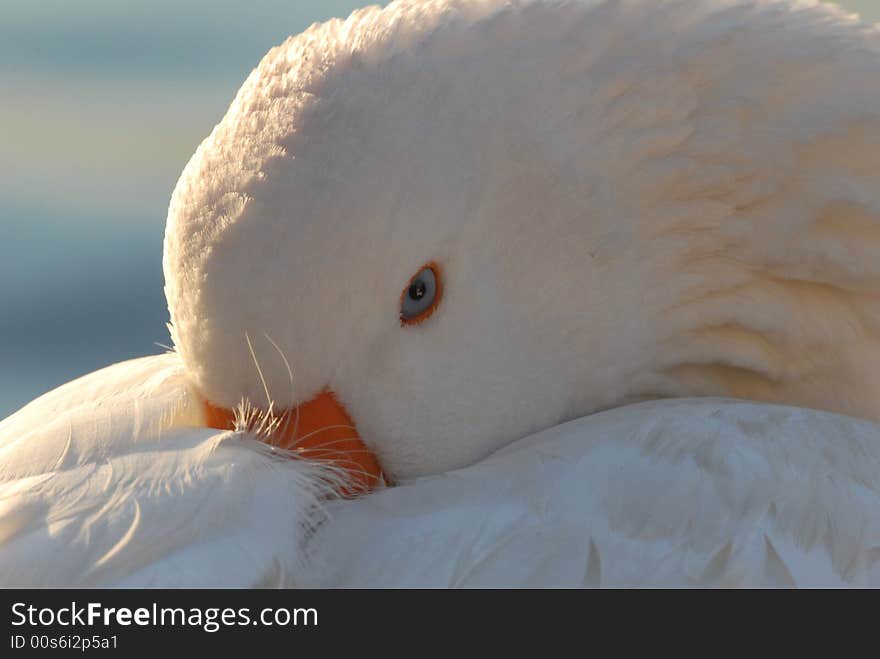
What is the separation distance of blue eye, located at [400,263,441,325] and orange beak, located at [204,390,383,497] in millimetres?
183

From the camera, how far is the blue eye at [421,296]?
7.98 ft

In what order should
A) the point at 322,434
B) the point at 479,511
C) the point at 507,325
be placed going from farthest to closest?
the point at 507,325
the point at 322,434
the point at 479,511

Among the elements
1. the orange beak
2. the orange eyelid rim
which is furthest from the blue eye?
the orange beak

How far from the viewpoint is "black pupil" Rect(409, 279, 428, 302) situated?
7.99ft

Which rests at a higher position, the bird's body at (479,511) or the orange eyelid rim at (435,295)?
the orange eyelid rim at (435,295)

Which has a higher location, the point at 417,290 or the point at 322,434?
the point at 417,290

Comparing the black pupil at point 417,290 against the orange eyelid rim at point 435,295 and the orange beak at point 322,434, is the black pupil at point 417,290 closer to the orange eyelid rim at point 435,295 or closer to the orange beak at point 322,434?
the orange eyelid rim at point 435,295

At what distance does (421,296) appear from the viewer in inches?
96.7

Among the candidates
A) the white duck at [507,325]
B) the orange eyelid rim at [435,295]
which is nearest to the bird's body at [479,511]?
the white duck at [507,325]

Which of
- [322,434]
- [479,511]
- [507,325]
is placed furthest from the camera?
[507,325]

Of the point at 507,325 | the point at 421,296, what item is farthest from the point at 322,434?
the point at 507,325

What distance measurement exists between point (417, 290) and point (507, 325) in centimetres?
21

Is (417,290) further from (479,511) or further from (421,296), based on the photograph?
(479,511)
